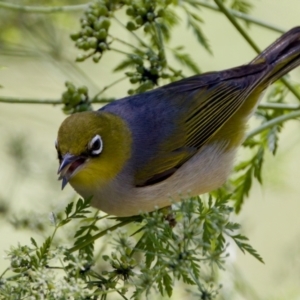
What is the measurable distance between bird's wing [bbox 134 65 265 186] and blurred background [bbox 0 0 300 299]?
0.18 meters

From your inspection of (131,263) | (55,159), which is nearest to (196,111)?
(55,159)

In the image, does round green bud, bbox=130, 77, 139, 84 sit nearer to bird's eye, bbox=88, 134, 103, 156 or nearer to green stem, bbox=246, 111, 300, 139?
bird's eye, bbox=88, 134, 103, 156

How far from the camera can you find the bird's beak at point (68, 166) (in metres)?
2.64

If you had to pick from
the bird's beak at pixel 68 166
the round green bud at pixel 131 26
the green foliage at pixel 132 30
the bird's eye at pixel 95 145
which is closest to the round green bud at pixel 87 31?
the green foliage at pixel 132 30

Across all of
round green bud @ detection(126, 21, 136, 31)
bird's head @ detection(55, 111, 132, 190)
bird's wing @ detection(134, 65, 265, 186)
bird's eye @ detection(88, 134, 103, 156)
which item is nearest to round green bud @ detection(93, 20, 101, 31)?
round green bud @ detection(126, 21, 136, 31)

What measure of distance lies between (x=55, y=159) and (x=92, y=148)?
144 cm

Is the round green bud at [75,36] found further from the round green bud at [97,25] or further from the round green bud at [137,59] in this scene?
the round green bud at [137,59]

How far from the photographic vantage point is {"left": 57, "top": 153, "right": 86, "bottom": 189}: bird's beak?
2637 mm

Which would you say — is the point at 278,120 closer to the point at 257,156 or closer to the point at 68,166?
the point at 257,156

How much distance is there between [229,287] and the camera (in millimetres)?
3340

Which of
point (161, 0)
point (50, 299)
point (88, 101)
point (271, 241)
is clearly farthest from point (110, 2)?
point (271, 241)

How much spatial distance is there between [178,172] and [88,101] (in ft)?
1.84

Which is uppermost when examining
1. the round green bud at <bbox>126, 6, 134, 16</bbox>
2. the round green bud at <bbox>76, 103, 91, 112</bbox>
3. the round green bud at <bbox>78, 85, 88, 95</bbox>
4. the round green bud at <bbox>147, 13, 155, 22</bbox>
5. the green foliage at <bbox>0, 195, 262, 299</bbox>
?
the round green bud at <bbox>147, 13, 155, 22</bbox>

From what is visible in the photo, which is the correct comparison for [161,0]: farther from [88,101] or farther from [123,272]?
[123,272]
